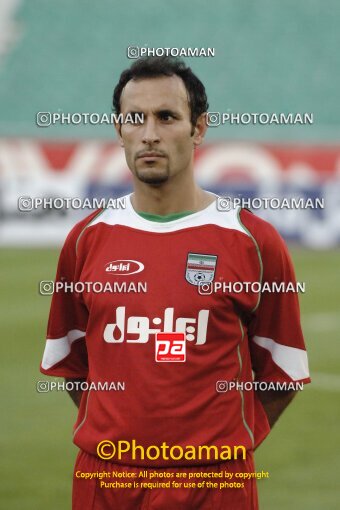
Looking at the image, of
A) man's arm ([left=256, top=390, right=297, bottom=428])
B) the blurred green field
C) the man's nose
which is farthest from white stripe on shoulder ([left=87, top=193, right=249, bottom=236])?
the blurred green field

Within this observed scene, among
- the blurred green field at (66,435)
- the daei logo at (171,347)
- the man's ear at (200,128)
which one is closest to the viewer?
the daei logo at (171,347)

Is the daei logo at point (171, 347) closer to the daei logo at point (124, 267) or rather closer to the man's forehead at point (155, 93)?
the daei logo at point (124, 267)

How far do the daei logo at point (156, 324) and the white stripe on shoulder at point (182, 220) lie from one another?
0.76 feet

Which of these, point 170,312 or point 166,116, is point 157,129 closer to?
point 166,116

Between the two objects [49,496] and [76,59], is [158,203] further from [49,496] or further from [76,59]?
[76,59]

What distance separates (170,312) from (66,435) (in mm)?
3473

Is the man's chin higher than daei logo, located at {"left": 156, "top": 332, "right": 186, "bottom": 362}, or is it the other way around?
the man's chin

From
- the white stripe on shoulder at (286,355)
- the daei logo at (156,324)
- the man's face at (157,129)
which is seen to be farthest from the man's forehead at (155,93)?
the white stripe on shoulder at (286,355)

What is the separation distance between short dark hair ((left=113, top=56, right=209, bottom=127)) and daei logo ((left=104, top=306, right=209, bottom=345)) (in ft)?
1.77

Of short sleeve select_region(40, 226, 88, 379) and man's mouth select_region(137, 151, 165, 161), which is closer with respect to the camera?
man's mouth select_region(137, 151, 165, 161)

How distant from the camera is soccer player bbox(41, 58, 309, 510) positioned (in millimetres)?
2527

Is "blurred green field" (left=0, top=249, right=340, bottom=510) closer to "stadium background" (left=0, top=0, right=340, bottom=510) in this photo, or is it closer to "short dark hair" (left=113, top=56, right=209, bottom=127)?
"stadium background" (left=0, top=0, right=340, bottom=510)

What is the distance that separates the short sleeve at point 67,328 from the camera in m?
2.77

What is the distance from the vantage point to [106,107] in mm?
20953
